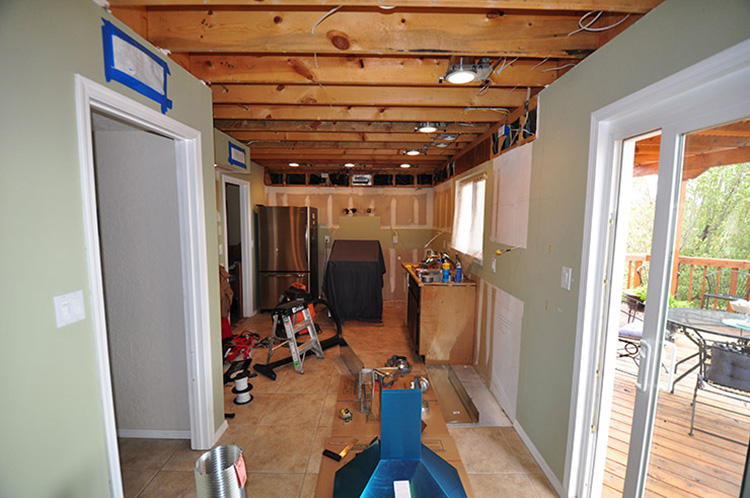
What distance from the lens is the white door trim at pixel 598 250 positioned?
1286 mm

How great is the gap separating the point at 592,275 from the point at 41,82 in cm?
247

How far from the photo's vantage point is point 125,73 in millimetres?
1472

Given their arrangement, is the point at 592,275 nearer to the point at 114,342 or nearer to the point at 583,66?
the point at 583,66

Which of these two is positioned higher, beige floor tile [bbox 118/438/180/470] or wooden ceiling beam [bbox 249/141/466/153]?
wooden ceiling beam [bbox 249/141/466/153]

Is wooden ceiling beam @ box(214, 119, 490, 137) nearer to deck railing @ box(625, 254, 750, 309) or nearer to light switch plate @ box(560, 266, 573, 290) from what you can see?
light switch plate @ box(560, 266, 573, 290)

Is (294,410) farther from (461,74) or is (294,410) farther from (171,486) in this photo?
(461,74)

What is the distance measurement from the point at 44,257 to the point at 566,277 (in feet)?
7.90

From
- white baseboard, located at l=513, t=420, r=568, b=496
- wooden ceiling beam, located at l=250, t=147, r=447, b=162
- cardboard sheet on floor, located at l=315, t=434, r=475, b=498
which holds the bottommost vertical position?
white baseboard, located at l=513, t=420, r=568, b=496

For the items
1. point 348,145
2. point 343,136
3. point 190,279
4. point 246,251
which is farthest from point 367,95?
point 246,251

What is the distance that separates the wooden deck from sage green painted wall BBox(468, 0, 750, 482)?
1.54ft

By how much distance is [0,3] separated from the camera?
0.94 metres

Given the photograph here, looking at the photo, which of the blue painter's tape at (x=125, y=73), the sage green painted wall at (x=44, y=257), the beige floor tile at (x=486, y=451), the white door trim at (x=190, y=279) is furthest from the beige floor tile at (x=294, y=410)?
the blue painter's tape at (x=125, y=73)

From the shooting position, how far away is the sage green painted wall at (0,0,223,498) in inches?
38.3

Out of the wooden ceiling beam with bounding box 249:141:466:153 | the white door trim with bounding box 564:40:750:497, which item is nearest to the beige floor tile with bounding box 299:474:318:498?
the white door trim with bounding box 564:40:750:497
